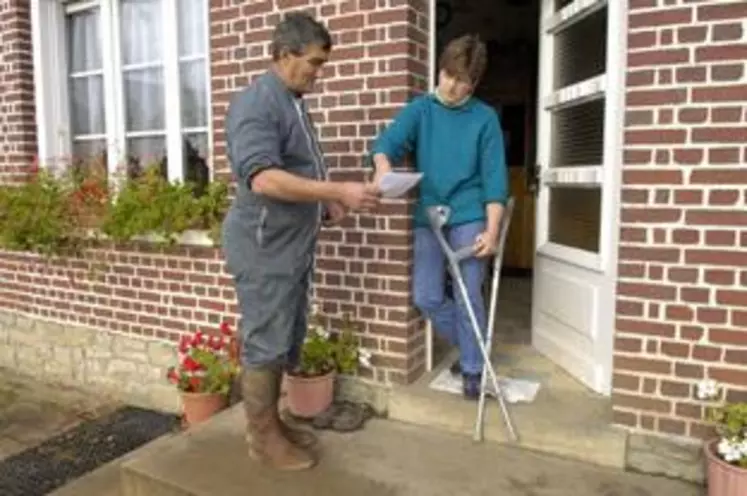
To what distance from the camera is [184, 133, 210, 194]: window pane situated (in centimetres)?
439

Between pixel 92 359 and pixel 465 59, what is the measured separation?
11.5ft

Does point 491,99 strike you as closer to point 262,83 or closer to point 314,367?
point 314,367

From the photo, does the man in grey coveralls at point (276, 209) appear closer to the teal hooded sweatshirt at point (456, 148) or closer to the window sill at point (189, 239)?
the teal hooded sweatshirt at point (456, 148)

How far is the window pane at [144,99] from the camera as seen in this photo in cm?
461

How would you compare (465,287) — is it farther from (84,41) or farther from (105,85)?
(84,41)

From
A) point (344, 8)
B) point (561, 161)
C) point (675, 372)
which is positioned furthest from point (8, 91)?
point (675, 372)

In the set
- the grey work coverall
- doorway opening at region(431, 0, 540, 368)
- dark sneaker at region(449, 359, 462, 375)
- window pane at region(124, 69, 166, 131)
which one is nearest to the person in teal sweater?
dark sneaker at region(449, 359, 462, 375)

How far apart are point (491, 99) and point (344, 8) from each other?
401cm

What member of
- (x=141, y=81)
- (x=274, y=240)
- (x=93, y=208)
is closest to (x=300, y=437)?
(x=274, y=240)

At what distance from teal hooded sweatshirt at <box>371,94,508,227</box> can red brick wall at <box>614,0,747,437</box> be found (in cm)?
61

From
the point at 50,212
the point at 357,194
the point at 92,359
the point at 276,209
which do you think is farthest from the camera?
the point at 92,359

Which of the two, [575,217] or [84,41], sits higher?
[84,41]

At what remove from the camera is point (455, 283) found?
3098mm

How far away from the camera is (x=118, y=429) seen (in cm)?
430
